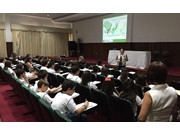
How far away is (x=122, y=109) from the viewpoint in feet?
6.95

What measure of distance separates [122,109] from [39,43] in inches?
438

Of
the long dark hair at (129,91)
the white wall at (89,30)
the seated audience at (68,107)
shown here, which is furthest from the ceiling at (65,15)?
the seated audience at (68,107)

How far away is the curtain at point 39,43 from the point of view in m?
11.1

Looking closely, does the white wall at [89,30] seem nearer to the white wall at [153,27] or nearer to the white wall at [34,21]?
the white wall at [153,27]

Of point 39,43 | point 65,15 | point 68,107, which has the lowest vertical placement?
point 68,107

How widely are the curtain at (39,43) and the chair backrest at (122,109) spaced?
10.5 meters

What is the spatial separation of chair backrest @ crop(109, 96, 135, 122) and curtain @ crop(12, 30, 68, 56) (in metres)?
10.5

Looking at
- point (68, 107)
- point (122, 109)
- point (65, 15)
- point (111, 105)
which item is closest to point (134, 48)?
point (65, 15)

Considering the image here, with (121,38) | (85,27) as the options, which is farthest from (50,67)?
(85,27)

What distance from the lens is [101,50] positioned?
10719 millimetres

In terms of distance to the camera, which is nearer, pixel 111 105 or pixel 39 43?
pixel 111 105

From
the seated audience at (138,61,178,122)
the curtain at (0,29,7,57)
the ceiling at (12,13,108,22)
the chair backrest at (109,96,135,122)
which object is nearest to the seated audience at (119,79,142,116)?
the chair backrest at (109,96,135,122)

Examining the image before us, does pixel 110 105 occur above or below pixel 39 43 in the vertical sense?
below

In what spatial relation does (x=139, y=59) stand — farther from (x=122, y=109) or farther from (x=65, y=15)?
(x=65, y=15)
